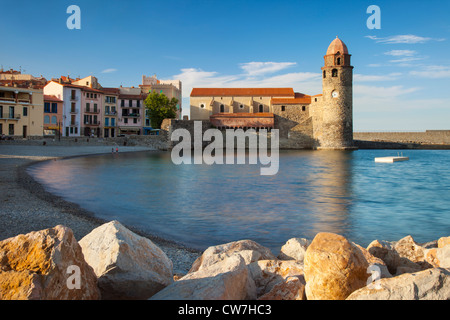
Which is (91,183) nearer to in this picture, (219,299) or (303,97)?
(219,299)

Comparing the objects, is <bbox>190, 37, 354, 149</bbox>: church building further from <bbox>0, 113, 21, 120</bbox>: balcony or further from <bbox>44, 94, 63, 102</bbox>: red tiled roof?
<bbox>0, 113, 21, 120</bbox>: balcony

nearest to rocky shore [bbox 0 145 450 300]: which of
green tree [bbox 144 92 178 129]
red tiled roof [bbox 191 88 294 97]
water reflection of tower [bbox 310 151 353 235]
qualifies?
water reflection of tower [bbox 310 151 353 235]

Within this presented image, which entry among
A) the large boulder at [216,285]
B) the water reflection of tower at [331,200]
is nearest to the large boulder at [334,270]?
the large boulder at [216,285]

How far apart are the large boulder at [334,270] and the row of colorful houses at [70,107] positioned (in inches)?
1788

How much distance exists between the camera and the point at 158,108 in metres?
59.3

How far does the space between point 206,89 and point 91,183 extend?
49.0m

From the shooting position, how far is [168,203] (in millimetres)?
15578

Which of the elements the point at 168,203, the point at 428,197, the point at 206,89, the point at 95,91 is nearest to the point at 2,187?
the point at 168,203

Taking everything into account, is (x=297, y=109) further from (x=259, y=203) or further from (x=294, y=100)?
(x=259, y=203)

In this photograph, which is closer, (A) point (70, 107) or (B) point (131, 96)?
(A) point (70, 107)

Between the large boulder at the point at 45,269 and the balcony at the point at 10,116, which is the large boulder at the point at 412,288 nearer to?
the large boulder at the point at 45,269

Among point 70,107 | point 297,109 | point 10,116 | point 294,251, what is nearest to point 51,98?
point 70,107

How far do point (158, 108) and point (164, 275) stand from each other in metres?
56.8

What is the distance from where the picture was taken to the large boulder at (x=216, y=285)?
3.14 metres
